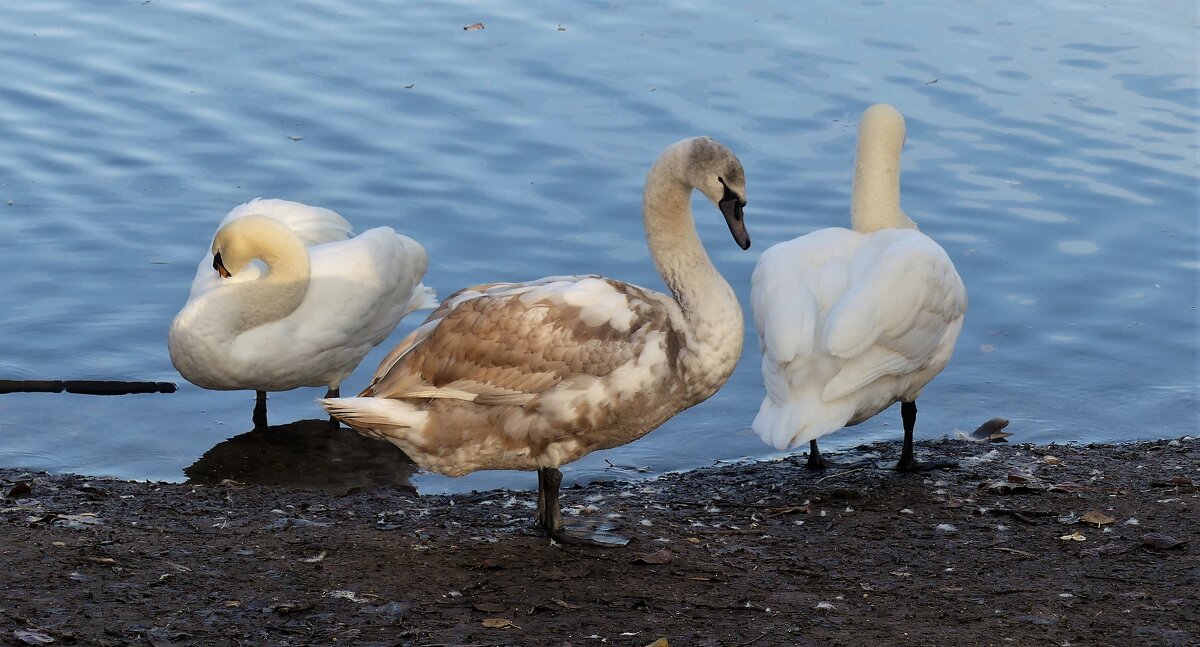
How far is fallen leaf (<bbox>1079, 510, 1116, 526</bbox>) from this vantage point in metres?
5.61

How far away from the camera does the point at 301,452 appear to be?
728 centimetres

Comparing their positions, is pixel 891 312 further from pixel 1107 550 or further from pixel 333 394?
pixel 333 394

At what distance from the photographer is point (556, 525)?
218 inches

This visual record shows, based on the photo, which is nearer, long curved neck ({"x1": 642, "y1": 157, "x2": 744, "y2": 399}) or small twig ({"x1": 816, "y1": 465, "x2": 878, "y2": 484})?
long curved neck ({"x1": 642, "y1": 157, "x2": 744, "y2": 399})

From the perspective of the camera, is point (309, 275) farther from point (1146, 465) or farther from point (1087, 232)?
point (1087, 232)

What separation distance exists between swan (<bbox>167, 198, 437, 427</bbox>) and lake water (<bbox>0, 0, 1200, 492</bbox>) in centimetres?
37

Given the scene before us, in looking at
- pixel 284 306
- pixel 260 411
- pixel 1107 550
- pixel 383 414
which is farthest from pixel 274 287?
pixel 1107 550

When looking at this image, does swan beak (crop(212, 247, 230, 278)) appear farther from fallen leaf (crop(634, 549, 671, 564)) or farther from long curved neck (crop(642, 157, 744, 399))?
fallen leaf (crop(634, 549, 671, 564))

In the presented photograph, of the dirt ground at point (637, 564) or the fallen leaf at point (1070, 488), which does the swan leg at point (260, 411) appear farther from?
the fallen leaf at point (1070, 488)

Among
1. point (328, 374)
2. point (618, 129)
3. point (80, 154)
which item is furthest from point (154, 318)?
point (618, 129)

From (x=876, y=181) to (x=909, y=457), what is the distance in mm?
1311

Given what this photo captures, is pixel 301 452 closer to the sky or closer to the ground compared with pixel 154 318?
closer to the ground

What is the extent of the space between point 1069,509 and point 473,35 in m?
8.33

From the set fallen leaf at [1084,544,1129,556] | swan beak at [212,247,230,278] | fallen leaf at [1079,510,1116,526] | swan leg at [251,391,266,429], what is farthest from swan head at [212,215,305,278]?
fallen leaf at [1084,544,1129,556]
